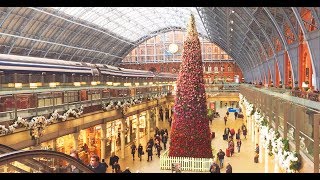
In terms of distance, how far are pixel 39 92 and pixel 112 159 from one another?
7.04 metres

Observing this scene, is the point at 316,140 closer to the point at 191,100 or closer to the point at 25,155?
the point at 25,155

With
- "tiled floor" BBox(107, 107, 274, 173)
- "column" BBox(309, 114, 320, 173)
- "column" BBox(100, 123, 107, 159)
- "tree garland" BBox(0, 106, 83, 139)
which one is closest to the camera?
"column" BBox(309, 114, 320, 173)

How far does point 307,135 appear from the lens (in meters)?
8.83

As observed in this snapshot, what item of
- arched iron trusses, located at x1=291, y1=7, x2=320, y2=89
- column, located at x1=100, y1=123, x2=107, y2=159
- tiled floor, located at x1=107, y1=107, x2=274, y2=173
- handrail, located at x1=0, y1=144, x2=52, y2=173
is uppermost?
arched iron trusses, located at x1=291, y1=7, x2=320, y2=89

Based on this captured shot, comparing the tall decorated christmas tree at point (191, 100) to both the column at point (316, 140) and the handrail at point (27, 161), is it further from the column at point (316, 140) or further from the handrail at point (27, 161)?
the handrail at point (27, 161)

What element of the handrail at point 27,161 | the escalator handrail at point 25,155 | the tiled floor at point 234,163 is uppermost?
the escalator handrail at point 25,155

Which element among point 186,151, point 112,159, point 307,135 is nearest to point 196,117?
point 186,151

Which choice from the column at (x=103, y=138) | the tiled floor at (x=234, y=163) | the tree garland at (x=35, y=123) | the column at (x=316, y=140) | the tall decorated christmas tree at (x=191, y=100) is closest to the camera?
the column at (x=316, y=140)

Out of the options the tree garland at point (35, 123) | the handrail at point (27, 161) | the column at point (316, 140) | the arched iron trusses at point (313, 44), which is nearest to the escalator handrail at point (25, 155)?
the handrail at point (27, 161)

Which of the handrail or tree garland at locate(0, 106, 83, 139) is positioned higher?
the handrail

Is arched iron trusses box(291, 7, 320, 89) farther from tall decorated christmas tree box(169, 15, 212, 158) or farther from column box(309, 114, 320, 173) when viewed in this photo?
column box(309, 114, 320, 173)

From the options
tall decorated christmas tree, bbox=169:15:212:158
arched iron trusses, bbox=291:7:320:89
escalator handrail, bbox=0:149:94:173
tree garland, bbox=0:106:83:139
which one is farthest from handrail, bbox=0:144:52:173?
arched iron trusses, bbox=291:7:320:89

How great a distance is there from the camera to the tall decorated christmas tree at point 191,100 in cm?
2150

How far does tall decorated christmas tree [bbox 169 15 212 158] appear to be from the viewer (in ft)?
70.5
